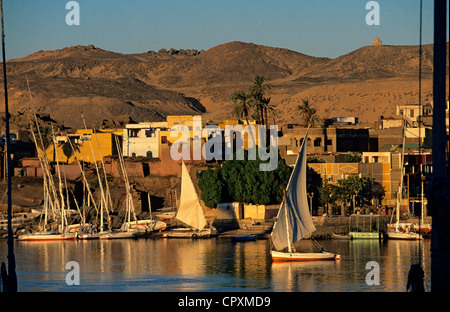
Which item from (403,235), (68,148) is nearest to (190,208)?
(403,235)

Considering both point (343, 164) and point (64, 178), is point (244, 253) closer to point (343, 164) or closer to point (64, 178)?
point (343, 164)

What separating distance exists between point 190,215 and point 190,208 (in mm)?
490

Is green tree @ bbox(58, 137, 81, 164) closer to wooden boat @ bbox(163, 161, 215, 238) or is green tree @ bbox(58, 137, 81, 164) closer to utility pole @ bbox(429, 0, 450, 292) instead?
wooden boat @ bbox(163, 161, 215, 238)

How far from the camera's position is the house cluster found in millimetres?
73438

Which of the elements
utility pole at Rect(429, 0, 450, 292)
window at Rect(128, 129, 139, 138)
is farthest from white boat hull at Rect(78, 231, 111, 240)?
utility pole at Rect(429, 0, 450, 292)

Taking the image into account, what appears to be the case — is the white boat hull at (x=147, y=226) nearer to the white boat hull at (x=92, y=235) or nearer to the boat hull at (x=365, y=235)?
the white boat hull at (x=92, y=235)

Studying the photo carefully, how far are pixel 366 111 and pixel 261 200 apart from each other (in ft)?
308

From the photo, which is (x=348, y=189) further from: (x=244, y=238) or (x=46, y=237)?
(x=46, y=237)

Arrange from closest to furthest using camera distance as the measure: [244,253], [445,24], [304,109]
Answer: [445,24]
[244,253]
[304,109]

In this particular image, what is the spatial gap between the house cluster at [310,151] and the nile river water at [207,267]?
10883 millimetres

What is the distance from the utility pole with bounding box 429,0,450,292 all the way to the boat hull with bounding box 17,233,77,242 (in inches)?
2068

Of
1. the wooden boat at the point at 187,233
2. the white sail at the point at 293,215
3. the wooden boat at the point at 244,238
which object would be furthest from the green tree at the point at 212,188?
the white sail at the point at 293,215
